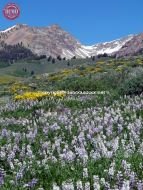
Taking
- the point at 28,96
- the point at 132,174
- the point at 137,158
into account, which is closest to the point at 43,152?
the point at 137,158

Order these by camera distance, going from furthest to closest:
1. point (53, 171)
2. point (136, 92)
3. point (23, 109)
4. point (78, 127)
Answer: point (136, 92) < point (23, 109) < point (78, 127) < point (53, 171)

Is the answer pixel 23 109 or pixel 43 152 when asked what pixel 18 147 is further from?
pixel 23 109

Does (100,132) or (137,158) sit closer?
(137,158)

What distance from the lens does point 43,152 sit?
977 centimetres

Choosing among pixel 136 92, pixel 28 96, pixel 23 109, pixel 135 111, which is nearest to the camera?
pixel 135 111

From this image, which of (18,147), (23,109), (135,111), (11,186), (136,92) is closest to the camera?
(11,186)

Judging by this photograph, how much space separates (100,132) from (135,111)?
119 inches

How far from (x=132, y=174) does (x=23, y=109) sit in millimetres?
12249

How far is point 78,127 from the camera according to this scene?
12609 millimetres

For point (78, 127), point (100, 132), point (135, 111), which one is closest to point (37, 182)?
point (100, 132)

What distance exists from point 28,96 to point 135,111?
37.8ft

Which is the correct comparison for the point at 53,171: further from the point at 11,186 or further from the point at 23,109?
the point at 23,109

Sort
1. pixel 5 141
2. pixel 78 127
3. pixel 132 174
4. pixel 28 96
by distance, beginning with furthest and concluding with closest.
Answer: pixel 28 96 < pixel 78 127 < pixel 5 141 < pixel 132 174

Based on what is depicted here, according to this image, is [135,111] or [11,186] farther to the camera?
[135,111]
